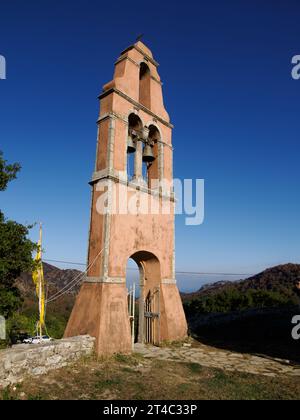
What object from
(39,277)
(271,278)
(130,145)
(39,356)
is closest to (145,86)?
(130,145)

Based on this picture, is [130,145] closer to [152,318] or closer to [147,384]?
[152,318]

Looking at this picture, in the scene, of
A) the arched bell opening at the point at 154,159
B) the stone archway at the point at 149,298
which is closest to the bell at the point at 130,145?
the arched bell opening at the point at 154,159

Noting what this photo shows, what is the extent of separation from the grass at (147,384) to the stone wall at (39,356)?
189 millimetres

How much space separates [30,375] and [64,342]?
1.19m

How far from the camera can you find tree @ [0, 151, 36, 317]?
7.88m

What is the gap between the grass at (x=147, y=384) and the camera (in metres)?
5.99

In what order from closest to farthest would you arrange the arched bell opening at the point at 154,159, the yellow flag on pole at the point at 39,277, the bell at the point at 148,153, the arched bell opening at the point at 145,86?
the yellow flag on pole at the point at 39,277 < the bell at the point at 148,153 < the arched bell opening at the point at 154,159 < the arched bell opening at the point at 145,86

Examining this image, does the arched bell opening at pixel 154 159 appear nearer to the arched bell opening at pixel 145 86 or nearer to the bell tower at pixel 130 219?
the bell tower at pixel 130 219

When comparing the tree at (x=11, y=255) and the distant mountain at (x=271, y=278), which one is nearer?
the tree at (x=11, y=255)

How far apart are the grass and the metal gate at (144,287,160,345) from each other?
293 centimetres

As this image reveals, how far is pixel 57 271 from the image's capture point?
49062 millimetres

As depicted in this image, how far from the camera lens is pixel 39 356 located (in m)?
7.00

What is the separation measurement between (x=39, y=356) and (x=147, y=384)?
8.71ft

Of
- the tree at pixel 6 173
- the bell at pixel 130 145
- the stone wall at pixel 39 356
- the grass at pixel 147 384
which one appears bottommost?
the grass at pixel 147 384
